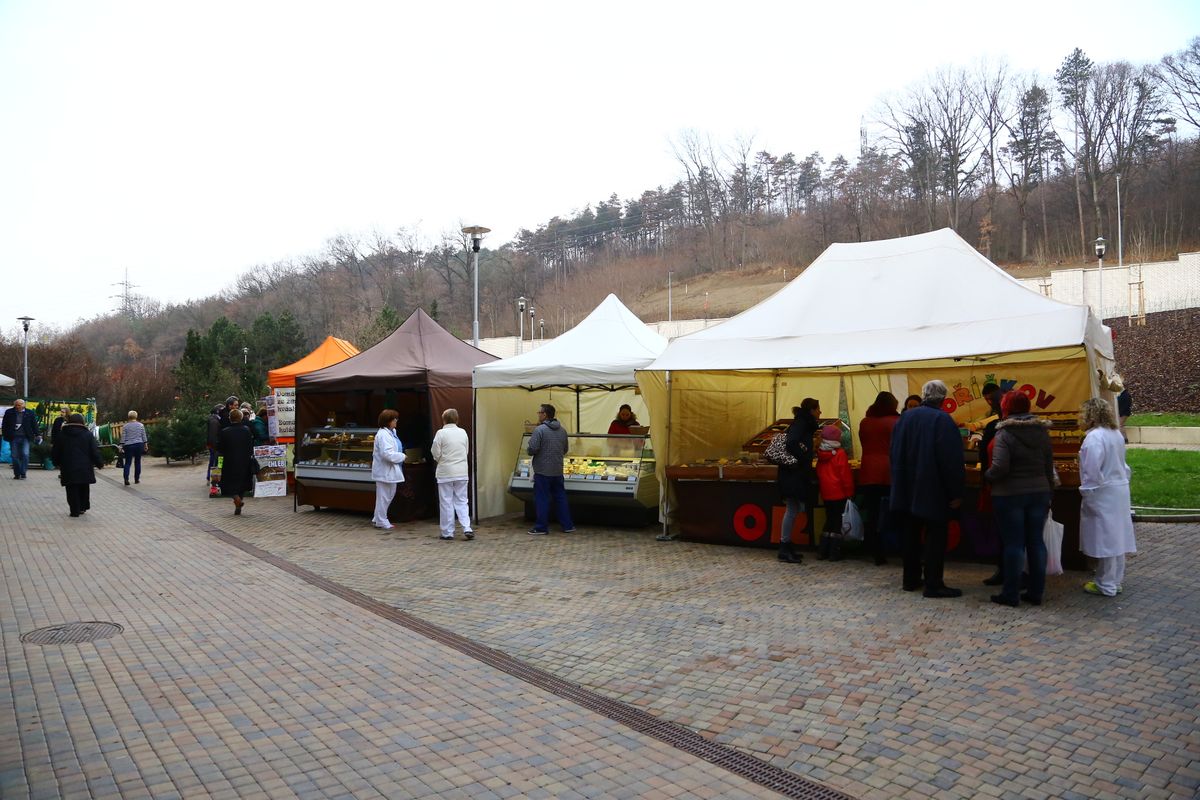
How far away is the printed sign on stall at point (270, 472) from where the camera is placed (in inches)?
564

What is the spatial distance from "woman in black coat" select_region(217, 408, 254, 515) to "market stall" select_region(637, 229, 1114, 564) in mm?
7084

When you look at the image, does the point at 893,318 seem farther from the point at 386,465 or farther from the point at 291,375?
the point at 291,375

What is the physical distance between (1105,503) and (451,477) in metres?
7.24

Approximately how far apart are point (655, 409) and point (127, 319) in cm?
8670

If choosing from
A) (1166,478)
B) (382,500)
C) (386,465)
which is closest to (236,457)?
(382,500)

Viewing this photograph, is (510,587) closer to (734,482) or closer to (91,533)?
(734,482)

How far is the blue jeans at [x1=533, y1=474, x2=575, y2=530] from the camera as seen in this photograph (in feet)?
34.6

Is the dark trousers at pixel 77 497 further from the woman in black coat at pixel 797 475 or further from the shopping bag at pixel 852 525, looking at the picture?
the shopping bag at pixel 852 525

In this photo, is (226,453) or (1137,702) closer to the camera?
(1137,702)

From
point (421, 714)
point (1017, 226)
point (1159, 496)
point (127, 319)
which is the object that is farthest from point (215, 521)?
point (127, 319)

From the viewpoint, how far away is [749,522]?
929 centimetres

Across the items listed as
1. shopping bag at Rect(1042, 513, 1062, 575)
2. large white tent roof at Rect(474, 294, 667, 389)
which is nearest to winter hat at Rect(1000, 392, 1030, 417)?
shopping bag at Rect(1042, 513, 1062, 575)

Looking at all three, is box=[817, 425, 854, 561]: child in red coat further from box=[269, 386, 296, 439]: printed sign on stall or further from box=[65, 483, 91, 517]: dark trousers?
box=[269, 386, 296, 439]: printed sign on stall

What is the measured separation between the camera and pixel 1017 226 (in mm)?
57094
